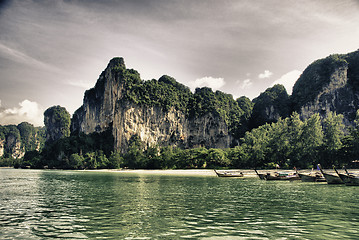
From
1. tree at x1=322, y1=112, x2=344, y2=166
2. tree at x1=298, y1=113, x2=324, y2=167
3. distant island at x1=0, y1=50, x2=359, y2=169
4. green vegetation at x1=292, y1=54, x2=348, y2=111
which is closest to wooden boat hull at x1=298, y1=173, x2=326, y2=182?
tree at x1=322, y1=112, x2=344, y2=166

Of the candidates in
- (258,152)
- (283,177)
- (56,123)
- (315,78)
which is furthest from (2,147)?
(315,78)

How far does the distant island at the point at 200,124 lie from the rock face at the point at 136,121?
0.44m

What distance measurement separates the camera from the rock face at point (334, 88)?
102 metres

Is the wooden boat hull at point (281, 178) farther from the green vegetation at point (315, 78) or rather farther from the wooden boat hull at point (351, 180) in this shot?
the green vegetation at point (315, 78)

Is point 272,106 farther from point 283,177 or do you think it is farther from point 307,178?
point 307,178

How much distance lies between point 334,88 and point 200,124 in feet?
208

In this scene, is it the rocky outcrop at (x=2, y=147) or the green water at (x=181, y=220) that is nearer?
the green water at (x=181, y=220)

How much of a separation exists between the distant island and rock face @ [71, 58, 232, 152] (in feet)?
1.44

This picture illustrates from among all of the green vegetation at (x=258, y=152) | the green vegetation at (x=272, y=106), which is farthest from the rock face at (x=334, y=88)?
the green vegetation at (x=258, y=152)

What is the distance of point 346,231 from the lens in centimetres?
1000

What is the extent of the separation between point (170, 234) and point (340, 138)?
61.2m

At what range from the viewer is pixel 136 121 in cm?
10938

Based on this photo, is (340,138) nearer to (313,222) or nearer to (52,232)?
(313,222)

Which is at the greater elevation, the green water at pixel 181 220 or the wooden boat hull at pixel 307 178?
the wooden boat hull at pixel 307 178
